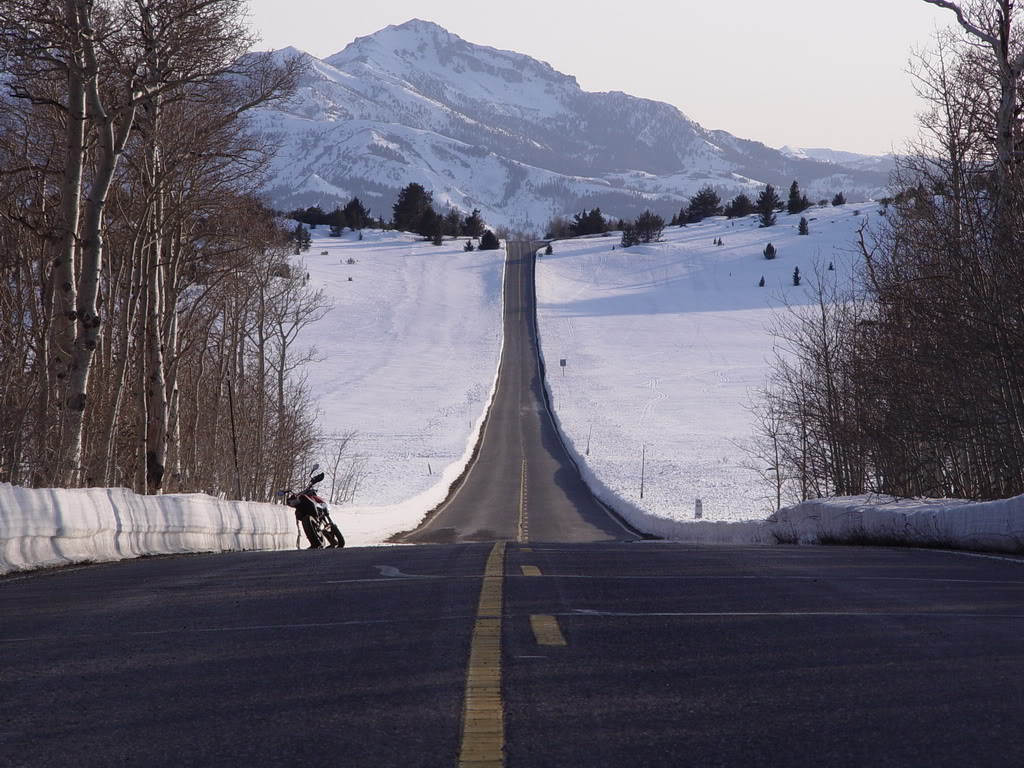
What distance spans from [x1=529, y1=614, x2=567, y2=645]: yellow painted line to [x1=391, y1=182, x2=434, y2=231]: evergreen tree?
6367 inches

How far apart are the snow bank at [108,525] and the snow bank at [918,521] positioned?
32.3 ft

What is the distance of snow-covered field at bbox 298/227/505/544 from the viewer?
57.5 m

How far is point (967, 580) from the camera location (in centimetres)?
988

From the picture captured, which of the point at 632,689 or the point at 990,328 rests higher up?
the point at 990,328

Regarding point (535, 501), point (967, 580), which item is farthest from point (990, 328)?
point (535, 501)

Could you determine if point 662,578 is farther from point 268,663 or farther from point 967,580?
point 268,663

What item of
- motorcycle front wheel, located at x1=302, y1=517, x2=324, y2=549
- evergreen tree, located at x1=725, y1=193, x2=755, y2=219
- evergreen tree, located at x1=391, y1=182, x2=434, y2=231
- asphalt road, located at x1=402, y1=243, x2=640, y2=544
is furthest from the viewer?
evergreen tree, located at x1=725, y1=193, x2=755, y2=219

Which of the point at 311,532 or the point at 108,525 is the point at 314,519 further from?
the point at 108,525

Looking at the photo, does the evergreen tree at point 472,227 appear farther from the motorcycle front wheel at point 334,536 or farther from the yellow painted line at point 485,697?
the yellow painted line at point 485,697

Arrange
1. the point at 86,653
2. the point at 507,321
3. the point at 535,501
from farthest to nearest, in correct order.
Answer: the point at 507,321 < the point at 535,501 < the point at 86,653

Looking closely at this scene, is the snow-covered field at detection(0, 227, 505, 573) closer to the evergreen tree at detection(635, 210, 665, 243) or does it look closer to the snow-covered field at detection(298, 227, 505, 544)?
the snow-covered field at detection(298, 227, 505, 544)

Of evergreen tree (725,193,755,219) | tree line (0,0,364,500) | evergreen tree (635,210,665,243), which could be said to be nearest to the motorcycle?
tree line (0,0,364,500)

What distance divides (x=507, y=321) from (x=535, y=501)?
67.8 metres

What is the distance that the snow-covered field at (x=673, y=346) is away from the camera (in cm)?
6125
